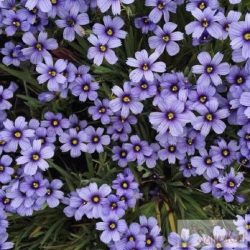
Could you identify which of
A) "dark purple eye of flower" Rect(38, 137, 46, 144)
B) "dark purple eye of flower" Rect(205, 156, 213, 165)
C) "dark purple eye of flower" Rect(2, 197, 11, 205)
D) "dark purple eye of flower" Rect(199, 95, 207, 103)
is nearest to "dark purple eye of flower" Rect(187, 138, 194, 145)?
"dark purple eye of flower" Rect(205, 156, 213, 165)

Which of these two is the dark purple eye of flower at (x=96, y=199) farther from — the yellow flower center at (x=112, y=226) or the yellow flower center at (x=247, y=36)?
the yellow flower center at (x=247, y=36)

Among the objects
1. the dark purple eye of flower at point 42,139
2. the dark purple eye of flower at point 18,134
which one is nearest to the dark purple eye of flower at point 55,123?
the dark purple eye of flower at point 42,139

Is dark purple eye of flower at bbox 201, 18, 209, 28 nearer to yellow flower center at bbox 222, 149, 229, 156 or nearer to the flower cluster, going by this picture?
the flower cluster

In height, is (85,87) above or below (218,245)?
above

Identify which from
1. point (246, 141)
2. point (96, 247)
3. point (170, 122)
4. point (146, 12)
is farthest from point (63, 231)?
point (146, 12)

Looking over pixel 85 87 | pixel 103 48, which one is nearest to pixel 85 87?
pixel 85 87

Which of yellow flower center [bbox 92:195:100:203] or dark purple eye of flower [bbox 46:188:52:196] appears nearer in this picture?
yellow flower center [bbox 92:195:100:203]

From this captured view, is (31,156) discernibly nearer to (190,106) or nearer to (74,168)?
(74,168)

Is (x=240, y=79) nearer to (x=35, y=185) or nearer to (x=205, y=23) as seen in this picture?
(x=205, y=23)
